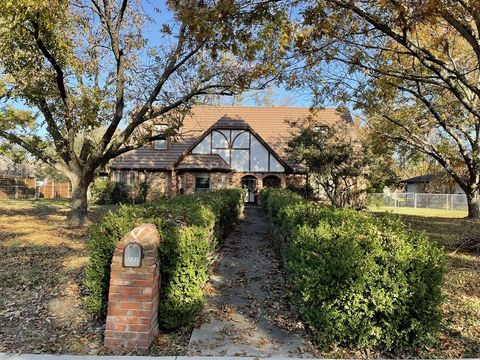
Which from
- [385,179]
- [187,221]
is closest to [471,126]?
[385,179]

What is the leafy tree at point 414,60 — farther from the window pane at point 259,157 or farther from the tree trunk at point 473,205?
the window pane at point 259,157

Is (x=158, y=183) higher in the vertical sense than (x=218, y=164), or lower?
lower

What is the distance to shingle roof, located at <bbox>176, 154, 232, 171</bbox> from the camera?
90.1 feet

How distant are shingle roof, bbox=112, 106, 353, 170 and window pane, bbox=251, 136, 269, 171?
5.78 feet

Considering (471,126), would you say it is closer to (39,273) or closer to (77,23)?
(77,23)

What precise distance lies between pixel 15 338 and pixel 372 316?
13.5 feet

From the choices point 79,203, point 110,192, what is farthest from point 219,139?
point 79,203

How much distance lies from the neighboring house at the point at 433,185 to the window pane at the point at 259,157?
16688 mm

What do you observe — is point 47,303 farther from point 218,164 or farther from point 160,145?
point 160,145

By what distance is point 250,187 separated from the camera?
29047 millimetres

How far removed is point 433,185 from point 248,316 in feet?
149

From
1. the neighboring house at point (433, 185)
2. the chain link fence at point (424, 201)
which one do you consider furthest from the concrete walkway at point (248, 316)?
the neighboring house at point (433, 185)

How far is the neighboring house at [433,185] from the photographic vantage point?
39103 millimetres

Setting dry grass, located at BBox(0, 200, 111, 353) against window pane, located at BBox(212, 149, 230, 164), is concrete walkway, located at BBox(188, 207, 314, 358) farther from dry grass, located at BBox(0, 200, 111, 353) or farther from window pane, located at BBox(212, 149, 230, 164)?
window pane, located at BBox(212, 149, 230, 164)
